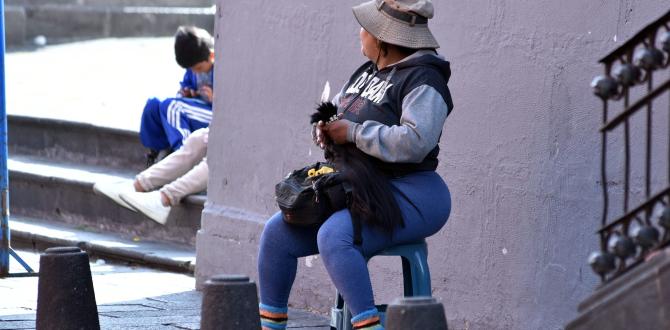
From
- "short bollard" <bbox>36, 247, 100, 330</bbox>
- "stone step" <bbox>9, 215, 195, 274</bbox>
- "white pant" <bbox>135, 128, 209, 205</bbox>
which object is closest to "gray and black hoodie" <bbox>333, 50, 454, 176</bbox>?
"short bollard" <bbox>36, 247, 100, 330</bbox>

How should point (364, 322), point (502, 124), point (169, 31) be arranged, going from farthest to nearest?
1. point (169, 31)
2. point (502, 124)
3. point (364, 322)

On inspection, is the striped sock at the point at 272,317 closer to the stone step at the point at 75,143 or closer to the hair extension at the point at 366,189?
the hair extension at the point at 366,189

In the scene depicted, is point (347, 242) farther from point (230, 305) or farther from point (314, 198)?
point (230, 305)

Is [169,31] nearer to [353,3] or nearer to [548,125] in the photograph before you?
[353,3]

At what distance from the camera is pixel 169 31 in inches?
621

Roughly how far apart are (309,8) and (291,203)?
6.03 ft

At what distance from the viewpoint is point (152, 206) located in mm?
8500

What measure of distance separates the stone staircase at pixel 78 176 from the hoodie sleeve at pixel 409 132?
349cm

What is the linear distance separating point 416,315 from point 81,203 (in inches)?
211

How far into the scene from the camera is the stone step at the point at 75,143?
31.7 ft

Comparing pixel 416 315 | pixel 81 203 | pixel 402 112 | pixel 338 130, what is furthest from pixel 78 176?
pixel 416 315

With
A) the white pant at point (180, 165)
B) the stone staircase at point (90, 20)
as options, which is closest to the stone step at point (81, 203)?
the white pant at point (180, 165)

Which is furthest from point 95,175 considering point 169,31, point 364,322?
point 169,31

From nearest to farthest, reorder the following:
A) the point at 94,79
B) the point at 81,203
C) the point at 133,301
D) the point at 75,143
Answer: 1. the point at 133,301
2. the point at 81,203
3. the point at 75,143
4. the point at 94,79
